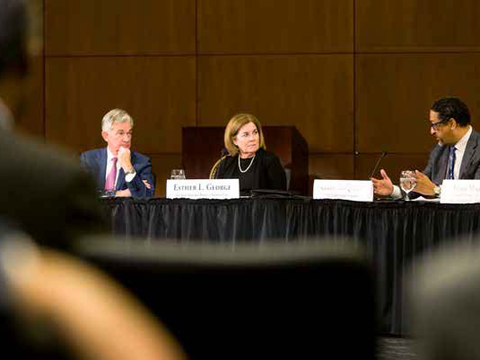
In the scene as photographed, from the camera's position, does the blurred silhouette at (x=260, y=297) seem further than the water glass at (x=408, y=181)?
No

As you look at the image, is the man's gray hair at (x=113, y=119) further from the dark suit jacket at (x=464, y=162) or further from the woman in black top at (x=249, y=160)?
the dark suit jacket at (x=464, y=162)

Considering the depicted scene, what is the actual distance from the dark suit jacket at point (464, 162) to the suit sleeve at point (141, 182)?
5.24 feet

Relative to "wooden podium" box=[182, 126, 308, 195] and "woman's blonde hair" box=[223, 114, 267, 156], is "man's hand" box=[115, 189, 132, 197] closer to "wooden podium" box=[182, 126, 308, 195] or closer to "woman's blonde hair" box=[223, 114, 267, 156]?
"woman's blonde hair" box=[223, 114, 267, 156]

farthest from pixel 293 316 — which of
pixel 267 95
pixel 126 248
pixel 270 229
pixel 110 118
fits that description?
pixel 267 95

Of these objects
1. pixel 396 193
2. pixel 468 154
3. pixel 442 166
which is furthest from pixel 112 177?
pixel 468 154

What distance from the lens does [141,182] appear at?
14.6ft

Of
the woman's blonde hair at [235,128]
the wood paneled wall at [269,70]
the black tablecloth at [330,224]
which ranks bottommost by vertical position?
the black tablecloth at [330,224]

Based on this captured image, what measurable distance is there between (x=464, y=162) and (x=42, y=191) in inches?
163

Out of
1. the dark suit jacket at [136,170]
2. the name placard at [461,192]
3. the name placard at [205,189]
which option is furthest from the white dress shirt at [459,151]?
the dark suit jacket at [136,170]

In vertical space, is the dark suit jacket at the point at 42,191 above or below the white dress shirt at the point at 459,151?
below

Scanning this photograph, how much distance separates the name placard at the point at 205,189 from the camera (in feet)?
12.6

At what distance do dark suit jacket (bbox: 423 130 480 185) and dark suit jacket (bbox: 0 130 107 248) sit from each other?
158 inches

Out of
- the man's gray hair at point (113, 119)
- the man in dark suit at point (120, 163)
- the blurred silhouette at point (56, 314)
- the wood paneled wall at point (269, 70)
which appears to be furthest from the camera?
the wood paneled wall at point (269, 70)

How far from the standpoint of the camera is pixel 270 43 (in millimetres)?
6574
